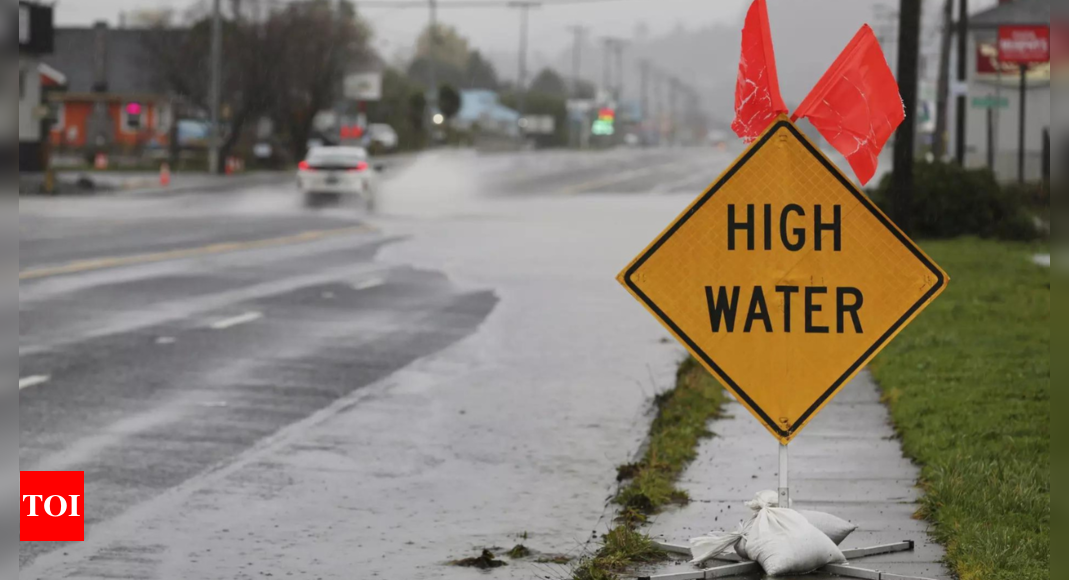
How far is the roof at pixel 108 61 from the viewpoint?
91.9 meters

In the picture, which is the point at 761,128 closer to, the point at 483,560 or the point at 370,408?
the point at 483,560

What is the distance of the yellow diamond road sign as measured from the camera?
7.22 m

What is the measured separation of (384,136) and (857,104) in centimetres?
8932

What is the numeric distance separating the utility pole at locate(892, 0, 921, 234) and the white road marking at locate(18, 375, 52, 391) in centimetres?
1350

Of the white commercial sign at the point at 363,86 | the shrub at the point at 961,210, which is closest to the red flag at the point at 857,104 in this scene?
the shrub at the point at 961,210

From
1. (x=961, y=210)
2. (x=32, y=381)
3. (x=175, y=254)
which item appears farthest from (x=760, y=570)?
(x=961, y=210)

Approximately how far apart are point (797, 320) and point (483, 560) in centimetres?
184

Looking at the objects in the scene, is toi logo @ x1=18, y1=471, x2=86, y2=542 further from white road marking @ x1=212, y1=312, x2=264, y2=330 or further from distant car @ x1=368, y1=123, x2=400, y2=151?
distant car @ x1=368, y1=123, x2=400, y2=151

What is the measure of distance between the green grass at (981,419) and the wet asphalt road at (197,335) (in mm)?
1943

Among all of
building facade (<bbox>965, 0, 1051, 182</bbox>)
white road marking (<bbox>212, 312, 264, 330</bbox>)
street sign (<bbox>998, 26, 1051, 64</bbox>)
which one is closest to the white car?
street sign (<bbox>998, 26, 1051, 64</bbox>)

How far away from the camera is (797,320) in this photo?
23.9ft

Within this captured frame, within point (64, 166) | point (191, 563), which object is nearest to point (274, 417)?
point (191, 563)

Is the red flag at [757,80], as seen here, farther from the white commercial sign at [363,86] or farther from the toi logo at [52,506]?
the white commercial sign at [363,86]

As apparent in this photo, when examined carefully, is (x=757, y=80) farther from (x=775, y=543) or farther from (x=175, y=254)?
(x=175, y=254)
